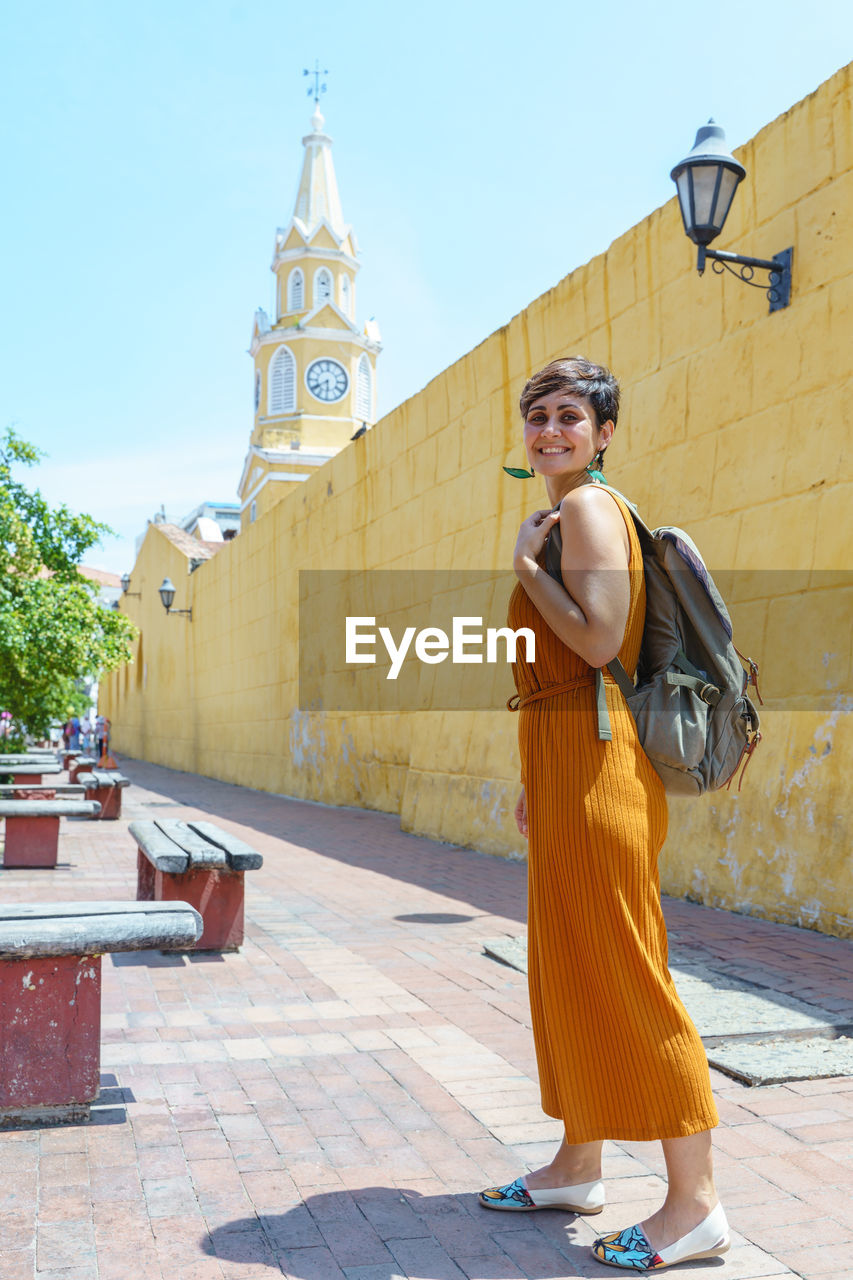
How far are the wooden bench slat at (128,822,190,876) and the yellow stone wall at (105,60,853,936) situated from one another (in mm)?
2855

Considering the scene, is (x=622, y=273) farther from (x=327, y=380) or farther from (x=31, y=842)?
(x=327, y=380)

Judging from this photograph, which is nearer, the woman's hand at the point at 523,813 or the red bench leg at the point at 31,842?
the woman's hand at the point at 523,813

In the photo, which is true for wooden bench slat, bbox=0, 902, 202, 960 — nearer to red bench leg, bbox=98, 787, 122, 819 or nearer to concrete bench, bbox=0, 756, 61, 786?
concrete bench, bbox=0, 756, 61, 786

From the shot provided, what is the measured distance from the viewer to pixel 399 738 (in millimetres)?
12094

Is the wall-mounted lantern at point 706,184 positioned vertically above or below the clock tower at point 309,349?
below

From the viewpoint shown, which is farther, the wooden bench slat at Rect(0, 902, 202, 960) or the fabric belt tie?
the wooden bench slat at Rect(0, 902, 202, 960)

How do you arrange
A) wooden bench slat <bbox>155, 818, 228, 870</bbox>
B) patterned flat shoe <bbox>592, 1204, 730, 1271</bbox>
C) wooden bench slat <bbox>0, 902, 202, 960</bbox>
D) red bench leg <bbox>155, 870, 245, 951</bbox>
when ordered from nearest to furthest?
1. patterned flat shoe <bbox>592, 1204, 730, 1271</bbox>
2. wooden bench slat <bbox>0, 902, 202, 960</bbox>
3. wooden bench slat <bbox>155, 818, 228, 870</bbox>
4. red bench leg <bbox>155, 870, 245, 951</bbox>

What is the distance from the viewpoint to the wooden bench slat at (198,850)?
5.05 meters

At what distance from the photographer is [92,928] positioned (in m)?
3.13

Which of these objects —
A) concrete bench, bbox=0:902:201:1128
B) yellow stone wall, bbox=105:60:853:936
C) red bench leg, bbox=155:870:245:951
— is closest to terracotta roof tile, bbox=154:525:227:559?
yellow stone wall, bbox=105:60:853:936

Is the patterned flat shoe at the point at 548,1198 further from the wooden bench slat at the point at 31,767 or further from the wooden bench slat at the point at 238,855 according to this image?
the wooden bench slat at the point at 31,767

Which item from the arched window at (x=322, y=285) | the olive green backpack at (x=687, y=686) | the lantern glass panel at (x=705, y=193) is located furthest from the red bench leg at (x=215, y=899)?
the arched window at (x=322, y=285)

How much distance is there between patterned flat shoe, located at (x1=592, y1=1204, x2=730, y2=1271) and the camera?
89.0 inches

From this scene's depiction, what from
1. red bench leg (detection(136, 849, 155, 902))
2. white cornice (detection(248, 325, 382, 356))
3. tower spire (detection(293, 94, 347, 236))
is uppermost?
tower spire (detection(293, 94, 347, 236))
